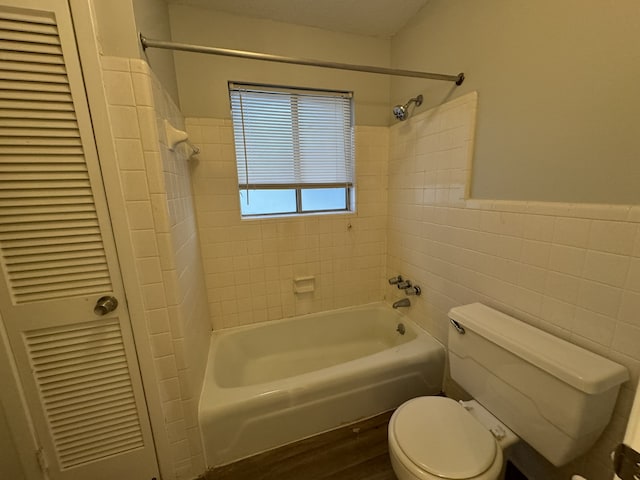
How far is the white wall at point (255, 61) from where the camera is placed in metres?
1.51

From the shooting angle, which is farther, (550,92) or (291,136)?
(291,136)

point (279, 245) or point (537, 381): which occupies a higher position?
point (279, 245)

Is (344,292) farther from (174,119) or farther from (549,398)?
(174,119)

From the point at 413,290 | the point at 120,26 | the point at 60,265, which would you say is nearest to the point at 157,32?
the point at 120,26

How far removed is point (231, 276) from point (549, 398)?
1.70m

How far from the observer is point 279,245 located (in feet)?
6.18

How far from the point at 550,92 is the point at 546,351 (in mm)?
943

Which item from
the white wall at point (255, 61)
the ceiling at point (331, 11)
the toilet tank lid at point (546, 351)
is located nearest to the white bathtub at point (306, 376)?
the toilet tank lid at point (546, 351)

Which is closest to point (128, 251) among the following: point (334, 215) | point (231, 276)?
point (231, 276)

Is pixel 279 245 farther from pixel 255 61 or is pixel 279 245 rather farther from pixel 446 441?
pixel 446 441

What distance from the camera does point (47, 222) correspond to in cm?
89

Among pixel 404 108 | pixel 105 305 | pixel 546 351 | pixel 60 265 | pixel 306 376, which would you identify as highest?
pixel 404 108

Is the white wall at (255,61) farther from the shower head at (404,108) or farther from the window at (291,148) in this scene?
the shower head at (404,108)

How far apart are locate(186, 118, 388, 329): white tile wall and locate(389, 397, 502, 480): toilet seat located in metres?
1.08
